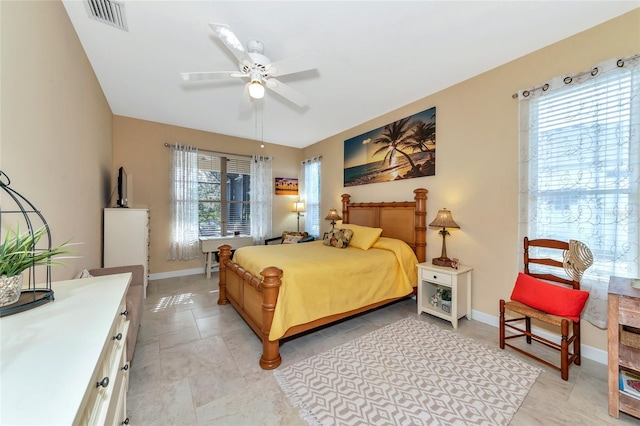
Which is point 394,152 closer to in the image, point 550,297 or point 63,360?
point 550,297

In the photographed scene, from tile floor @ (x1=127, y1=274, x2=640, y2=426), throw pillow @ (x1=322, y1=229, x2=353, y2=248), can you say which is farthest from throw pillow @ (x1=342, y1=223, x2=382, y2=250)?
tile floor @ (x1=127, y1=274, x2=640, y2=426)

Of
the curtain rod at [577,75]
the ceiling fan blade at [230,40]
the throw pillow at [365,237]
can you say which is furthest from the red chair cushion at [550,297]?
the ceiling fan blade at [230,40]

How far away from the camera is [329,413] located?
1511mm

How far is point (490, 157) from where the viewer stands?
2646mm

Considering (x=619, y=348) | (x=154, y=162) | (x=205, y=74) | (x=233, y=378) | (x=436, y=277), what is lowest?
(x=233, y=378)

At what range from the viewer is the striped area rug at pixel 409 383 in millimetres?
1504

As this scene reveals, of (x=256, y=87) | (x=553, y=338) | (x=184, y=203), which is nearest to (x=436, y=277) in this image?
(x=553, y=338)

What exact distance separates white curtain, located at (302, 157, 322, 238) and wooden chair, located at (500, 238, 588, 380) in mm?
3627

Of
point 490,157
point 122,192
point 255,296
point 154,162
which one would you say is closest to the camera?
point 255,296

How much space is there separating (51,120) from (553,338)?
4486 mm

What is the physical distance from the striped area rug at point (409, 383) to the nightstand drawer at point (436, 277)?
0.58 m

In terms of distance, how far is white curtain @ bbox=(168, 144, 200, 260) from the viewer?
4379 mm

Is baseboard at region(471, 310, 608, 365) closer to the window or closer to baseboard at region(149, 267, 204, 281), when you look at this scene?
the window

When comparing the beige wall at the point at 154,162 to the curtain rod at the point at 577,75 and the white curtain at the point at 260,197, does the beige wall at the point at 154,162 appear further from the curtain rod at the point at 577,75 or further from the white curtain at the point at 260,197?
the curtain rod at the point at 577,75
